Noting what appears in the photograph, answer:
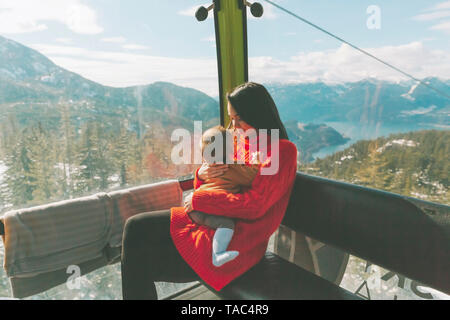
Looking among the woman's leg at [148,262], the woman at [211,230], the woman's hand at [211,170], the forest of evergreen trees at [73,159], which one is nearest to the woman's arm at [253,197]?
the woman at [211,230]

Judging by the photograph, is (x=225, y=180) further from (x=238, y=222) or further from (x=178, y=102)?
(x=178, y=102)

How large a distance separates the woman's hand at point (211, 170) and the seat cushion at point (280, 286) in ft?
1.62

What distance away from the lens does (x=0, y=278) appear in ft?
5.08

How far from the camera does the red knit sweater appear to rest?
1375 mm

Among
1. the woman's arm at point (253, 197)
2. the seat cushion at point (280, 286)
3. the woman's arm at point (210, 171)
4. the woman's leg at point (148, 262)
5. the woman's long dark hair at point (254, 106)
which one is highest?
the woman's long dark hair at point (254, 106)

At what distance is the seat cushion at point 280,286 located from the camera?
4.38 feet

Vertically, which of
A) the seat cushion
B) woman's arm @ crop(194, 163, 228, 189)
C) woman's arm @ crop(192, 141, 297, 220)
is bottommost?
the seat cushion

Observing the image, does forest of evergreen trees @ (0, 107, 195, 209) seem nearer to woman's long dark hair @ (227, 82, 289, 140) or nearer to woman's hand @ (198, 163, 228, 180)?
woman's hand @ (198, 163, 228, 180)

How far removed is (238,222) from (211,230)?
0.42 ft

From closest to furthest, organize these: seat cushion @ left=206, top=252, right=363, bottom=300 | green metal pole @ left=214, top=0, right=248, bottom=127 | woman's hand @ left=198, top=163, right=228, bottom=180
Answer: seat cushion @ left=206, top=252, right=363, bottom=300 < woman's hand @ left=198, top=163, right=228, bottom=180 < green metal pole @ left=214, top=0, right=248, bottom=127

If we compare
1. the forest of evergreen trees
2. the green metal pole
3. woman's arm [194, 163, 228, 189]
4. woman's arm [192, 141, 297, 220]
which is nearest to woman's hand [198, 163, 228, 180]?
woman's arm [194, 163, 228, 189]

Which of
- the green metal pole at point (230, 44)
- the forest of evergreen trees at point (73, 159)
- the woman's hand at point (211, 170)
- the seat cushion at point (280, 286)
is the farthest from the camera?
the green metal pole at point (230, 44)

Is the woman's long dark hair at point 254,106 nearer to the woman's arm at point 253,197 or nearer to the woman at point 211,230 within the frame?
the woman at point 211,230
